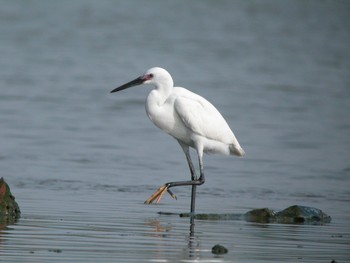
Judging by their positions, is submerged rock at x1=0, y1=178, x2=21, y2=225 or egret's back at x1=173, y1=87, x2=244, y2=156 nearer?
submerged rock at x1=0, y1=178, x2=21, y2=225

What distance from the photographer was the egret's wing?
12508 millimetres

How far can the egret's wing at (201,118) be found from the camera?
12.5 meters

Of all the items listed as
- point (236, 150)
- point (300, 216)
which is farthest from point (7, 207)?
point (236, 150)

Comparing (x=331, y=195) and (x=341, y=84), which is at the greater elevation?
(x=341, y=84)

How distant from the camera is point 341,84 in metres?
29.7

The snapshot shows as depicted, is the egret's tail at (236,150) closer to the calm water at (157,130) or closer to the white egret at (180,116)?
the white egret at (180,116)

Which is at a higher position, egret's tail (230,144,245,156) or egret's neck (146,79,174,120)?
egret's neck (146,79,174,120)

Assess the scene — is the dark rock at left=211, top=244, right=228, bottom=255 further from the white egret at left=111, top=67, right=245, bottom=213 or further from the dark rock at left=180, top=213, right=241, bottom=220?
the white egret at left=111, top=67, right=245, bottom=213

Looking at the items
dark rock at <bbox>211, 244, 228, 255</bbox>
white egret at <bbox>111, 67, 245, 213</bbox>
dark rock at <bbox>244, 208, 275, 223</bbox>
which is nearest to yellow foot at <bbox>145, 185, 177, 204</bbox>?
white egret at <bbox>111, 67, 245, 213</bbox>

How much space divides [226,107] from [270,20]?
2337 centimetres

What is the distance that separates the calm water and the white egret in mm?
710

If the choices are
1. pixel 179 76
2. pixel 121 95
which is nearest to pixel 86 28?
pixel 179 76

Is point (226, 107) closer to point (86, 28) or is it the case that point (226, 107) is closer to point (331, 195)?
point (331, 195)

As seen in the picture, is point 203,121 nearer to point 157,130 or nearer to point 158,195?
point 158,195
